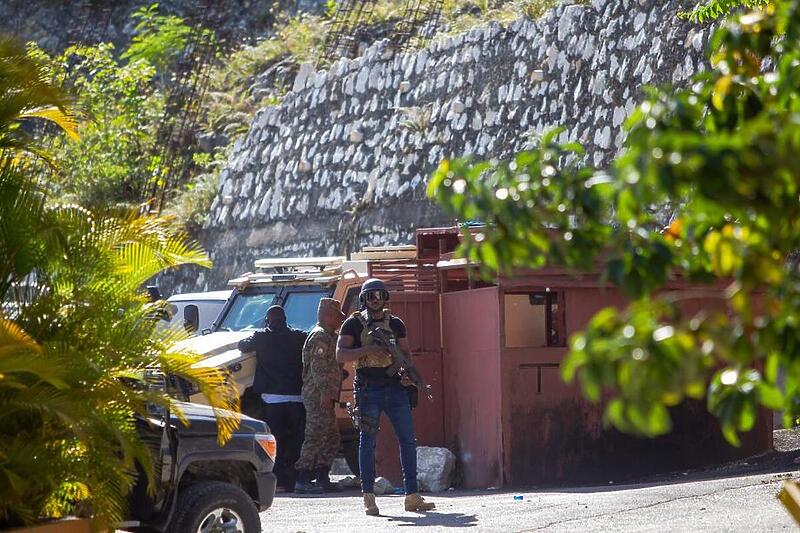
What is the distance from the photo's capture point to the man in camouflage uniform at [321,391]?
1260 cm

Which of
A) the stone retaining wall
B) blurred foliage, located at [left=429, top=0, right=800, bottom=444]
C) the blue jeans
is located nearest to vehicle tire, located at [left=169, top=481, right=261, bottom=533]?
the blue jeans

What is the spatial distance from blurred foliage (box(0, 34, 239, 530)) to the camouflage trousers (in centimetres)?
510

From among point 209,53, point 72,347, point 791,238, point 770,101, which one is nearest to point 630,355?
point 791,238

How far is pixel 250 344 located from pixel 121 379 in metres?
6.12

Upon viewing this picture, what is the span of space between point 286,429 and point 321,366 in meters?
1.22

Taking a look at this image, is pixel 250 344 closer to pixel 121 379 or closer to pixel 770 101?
pixel 121 379

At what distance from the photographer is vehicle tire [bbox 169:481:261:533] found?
310 inches

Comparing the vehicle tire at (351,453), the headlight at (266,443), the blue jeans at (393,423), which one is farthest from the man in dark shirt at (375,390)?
the vehicle tire at (351,453)

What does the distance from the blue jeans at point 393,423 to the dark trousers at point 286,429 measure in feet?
9.50

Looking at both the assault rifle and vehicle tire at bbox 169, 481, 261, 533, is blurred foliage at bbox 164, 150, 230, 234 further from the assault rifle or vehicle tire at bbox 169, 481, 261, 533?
vehicle tire at bbox 169, 481, 261, 533

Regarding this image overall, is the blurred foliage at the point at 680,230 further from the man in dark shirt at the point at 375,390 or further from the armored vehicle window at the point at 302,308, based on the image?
the armored vehicle window at the point at 302,308

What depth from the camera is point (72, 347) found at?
7.03 m

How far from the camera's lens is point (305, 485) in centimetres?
1318

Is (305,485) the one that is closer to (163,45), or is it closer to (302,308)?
(302,308)
